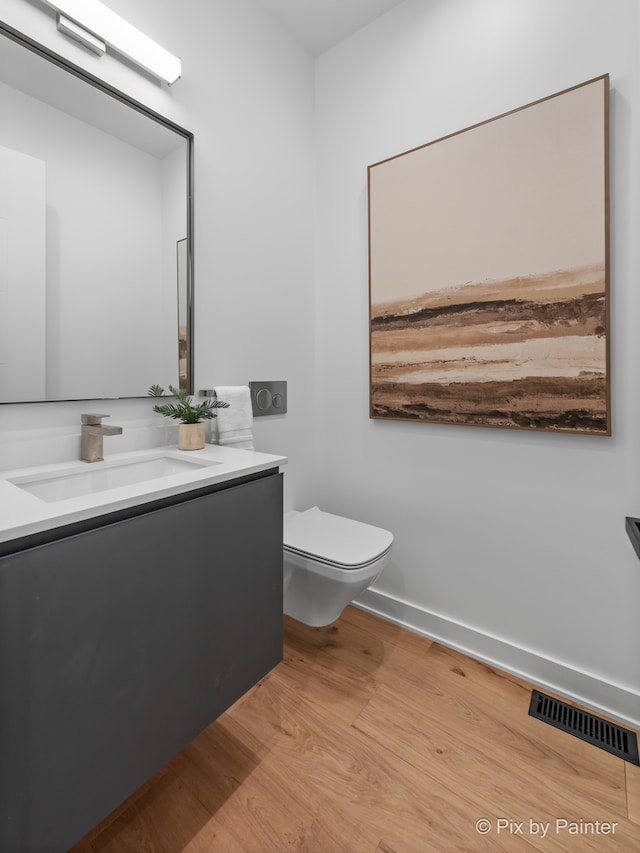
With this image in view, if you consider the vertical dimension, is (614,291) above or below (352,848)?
above

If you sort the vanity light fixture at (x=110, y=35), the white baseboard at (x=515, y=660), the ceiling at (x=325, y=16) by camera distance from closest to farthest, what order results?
1. the vanity light fixture at (x=110, y=35)
2. the white baseboard at (x=515, y=660)
3. the ceiling at (x=325, y=16)

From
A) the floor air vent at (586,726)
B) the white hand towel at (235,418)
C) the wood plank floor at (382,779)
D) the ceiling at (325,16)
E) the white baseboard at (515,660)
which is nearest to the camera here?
the wood plank floor at (382,779)

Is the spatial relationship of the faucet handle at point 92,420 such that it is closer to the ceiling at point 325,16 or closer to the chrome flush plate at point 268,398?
the chrome flush plate at point 268,398

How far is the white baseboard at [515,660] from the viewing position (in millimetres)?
1335

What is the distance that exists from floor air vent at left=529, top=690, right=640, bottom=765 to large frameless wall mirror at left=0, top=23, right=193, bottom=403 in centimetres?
163

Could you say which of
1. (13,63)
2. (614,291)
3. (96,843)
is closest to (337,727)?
(96,843)

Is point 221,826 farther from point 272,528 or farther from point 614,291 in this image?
point 614,291

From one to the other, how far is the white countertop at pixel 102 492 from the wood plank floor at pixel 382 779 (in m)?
0.84

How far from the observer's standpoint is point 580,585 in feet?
4.61

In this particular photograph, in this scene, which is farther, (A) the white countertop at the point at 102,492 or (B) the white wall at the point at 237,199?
(B) the white wall at the point at 237,199

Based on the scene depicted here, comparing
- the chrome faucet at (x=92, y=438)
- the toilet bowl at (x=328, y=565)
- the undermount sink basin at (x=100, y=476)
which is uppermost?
the chrome faucet at (x=92, y=438)

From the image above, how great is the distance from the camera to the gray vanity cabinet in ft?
2.21

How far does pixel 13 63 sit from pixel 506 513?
2014mm

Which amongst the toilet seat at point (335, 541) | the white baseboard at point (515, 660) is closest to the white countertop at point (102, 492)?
the toilet seat at point (335, 541)
